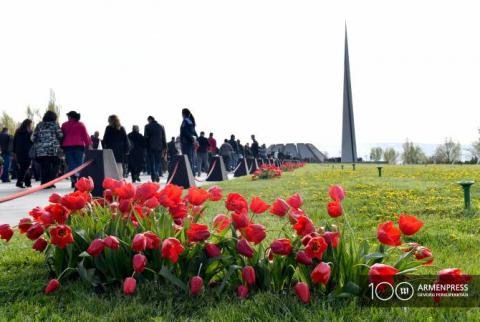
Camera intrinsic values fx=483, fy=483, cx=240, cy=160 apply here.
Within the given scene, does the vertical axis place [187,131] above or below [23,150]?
above

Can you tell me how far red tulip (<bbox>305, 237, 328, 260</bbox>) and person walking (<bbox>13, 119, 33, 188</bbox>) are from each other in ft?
37.7

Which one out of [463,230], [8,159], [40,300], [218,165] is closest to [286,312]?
[40,300]

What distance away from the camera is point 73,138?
11.0 m

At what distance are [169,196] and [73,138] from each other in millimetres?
8757

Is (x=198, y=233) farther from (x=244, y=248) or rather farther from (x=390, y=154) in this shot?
(x=390, y=154)

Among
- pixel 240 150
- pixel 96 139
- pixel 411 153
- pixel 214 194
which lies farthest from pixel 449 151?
pixel 214 194

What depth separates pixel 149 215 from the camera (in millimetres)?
3037

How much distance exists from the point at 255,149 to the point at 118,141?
17951 mm

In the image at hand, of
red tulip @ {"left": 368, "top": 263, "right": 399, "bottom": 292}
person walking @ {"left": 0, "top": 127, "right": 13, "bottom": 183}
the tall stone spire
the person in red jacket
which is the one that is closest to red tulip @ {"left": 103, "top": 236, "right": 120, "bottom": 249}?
red tulip @ {"left": 368, "top": 263, "right": 399, "bottom": 292}

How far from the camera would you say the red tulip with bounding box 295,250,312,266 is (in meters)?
2.37

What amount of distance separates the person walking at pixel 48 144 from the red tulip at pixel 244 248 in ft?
30.4

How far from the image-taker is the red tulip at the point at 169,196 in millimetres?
2830

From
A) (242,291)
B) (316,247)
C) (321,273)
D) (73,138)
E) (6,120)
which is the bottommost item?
(242,291)

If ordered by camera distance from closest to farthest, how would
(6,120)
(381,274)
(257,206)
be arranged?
(381,274) → (257,206) → (6,120)
